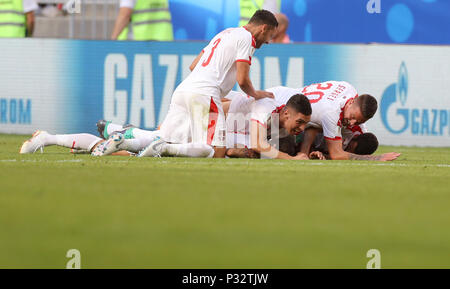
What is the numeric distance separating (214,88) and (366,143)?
4.91 ft

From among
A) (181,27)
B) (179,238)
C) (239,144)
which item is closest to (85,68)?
(181,27)

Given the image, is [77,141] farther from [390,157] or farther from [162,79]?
[162,79]

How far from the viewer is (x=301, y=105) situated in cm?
708

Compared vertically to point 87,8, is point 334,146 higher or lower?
lower

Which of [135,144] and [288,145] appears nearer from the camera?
[135,144]

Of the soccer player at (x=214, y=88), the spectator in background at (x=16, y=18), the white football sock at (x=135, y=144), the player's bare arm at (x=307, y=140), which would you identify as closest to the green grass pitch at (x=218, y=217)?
the white football sock at (x=135, y=144)

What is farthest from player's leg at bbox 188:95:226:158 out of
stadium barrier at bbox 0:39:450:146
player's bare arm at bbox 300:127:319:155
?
stadium barrier at bbox 0:39:450:146

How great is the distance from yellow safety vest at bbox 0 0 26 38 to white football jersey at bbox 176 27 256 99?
16.4ft

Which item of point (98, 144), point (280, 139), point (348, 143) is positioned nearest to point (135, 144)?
point (98, 144)

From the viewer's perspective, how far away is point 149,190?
4734mm

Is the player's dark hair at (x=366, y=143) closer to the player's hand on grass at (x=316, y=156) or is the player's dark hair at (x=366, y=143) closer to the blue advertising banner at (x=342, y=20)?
the player's hand on grass at (x=316, y=156)

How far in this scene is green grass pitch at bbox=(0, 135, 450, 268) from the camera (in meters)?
3.05

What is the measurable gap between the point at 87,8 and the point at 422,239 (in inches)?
347

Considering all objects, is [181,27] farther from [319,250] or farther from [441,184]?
[319,250]
